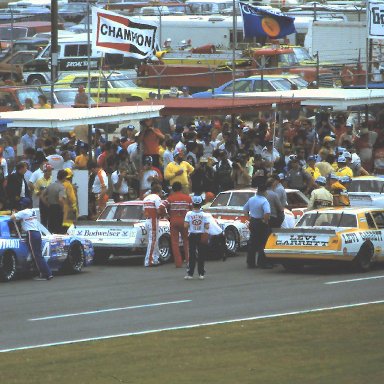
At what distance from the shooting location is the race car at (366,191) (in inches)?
1183

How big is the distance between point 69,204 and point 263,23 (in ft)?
32.2

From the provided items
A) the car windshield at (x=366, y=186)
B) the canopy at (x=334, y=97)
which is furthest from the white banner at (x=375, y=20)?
the car windshield at (x=366, y=186)

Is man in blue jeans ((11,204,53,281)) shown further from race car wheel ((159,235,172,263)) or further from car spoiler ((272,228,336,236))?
car spoiler ((272,228,336,236))

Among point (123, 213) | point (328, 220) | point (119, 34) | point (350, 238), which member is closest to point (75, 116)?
point (123, 213)

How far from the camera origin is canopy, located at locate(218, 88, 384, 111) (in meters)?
35.6

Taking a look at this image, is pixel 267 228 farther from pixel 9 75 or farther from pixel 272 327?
pixel 9 75

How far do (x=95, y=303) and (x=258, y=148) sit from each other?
14.4 meters

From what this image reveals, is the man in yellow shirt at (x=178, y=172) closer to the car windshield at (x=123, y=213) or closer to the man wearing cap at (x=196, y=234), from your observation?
the car windshield at (x=123, y=213)

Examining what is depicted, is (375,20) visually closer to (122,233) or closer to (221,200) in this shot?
(221,200)

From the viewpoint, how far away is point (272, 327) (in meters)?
18.2

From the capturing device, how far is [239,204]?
29.1 meters

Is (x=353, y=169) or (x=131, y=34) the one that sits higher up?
(x=131, y=34)

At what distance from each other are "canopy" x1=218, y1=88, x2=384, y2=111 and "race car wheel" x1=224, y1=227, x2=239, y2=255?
25.2ft


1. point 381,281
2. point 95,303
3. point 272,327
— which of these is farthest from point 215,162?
point 272,327
